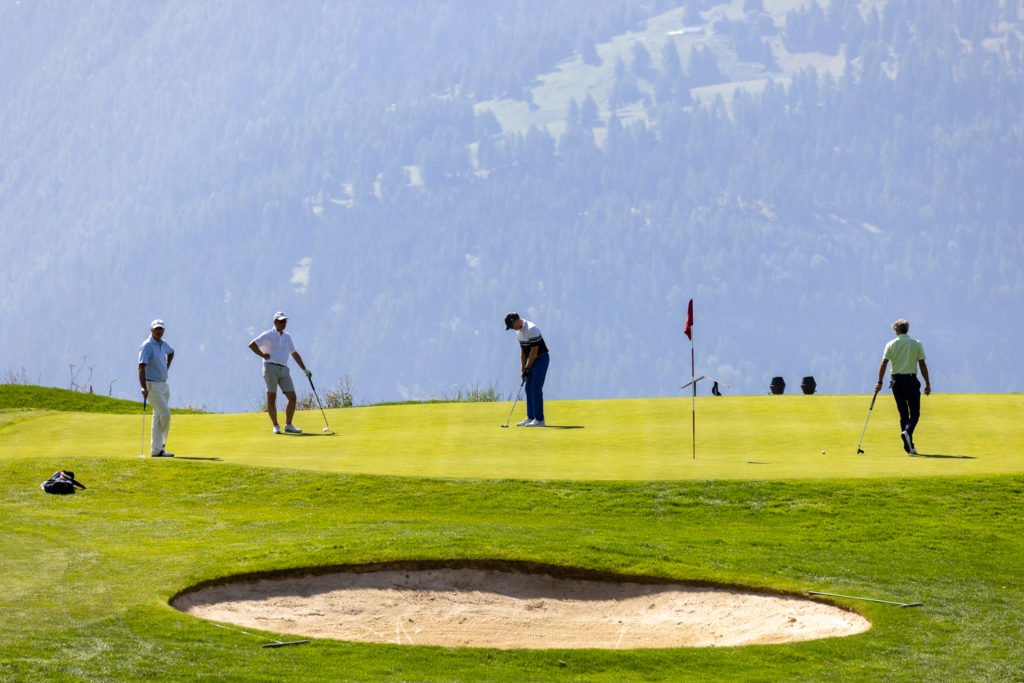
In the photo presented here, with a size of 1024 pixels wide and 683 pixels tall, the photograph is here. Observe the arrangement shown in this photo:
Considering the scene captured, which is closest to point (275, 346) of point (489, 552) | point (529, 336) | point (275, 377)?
point (275, 377)

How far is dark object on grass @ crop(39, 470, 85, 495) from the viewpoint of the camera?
15977 millimetres

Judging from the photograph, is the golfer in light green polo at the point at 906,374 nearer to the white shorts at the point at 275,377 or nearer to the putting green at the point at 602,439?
the putting green at the point at 602,439

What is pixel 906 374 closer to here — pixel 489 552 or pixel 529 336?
pixel 529 336

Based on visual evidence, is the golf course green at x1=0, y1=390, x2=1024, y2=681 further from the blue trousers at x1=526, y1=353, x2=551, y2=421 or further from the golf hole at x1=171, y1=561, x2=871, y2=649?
the blue trousers at x1=526, y1=353, x2=551, y2=421

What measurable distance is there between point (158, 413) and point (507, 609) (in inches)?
339

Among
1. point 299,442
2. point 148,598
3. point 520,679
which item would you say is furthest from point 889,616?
point 299,442

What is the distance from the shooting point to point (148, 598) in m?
11.0

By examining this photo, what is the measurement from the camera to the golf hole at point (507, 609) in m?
11.3

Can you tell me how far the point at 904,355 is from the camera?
62.1ft

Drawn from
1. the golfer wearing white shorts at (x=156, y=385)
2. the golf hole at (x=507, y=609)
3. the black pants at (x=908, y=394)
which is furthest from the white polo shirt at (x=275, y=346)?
the golf hole at (x=507, y=609)

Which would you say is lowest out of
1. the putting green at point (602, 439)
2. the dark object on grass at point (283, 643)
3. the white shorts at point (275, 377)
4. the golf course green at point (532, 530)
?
the dark object on grass at point (283, 643)

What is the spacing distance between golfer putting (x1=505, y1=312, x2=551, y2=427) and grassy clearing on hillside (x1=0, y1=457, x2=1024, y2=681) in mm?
6066

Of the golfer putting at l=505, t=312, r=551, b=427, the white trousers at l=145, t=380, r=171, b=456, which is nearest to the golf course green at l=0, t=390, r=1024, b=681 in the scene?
the white trousers at l=145, t=380, r=171, b=456

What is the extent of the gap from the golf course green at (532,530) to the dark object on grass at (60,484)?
206 millimetres
